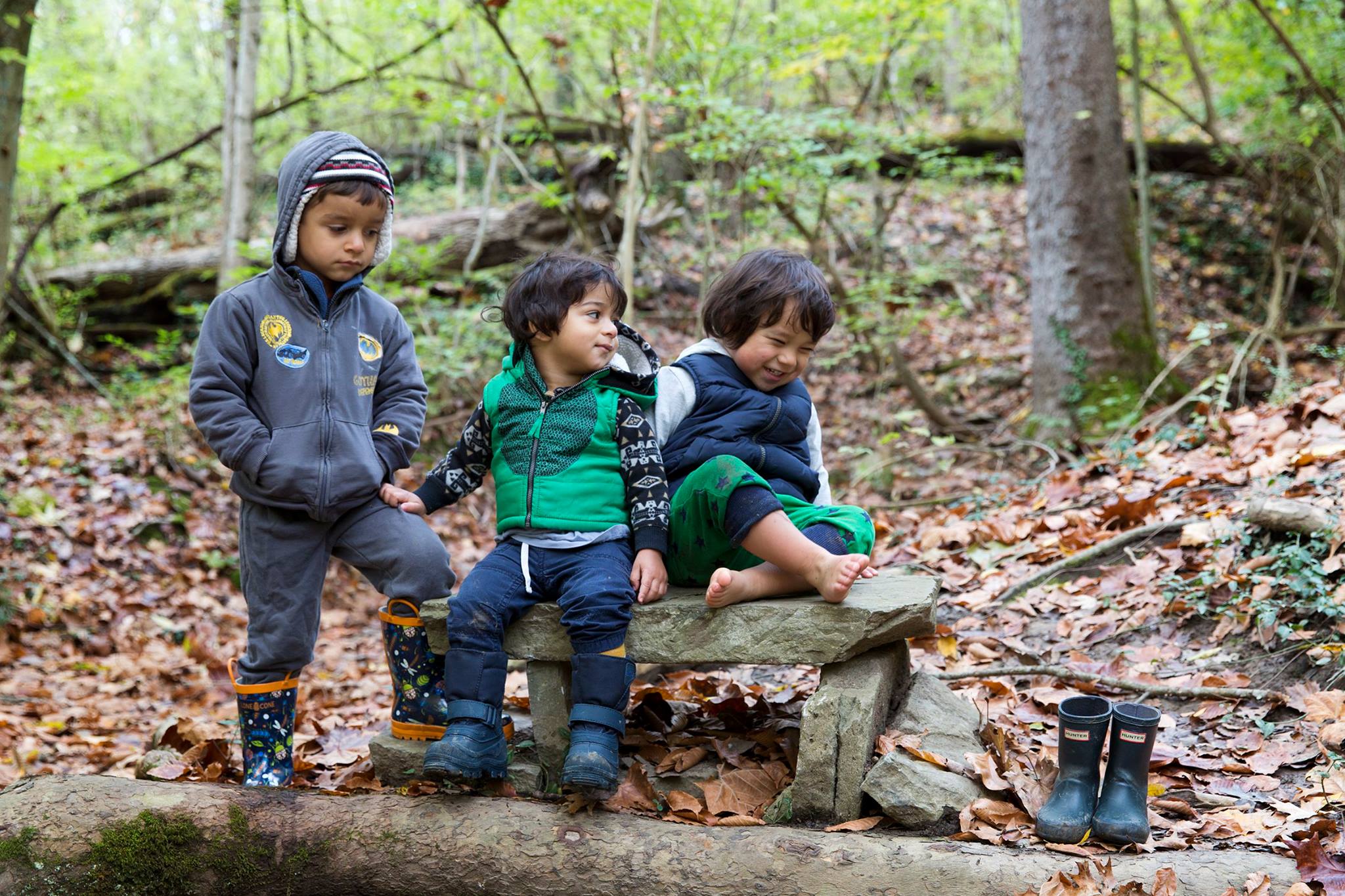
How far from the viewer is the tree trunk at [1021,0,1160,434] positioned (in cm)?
680

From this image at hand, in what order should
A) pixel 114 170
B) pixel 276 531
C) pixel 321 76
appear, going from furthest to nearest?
pixel 321 76
pixel 114 170
pixel 276 531

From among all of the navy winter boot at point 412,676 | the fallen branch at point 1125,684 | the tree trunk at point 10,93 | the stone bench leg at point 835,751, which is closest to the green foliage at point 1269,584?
the fallen branch at point 1125,684

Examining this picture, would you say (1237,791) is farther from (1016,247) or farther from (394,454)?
(1016,247)

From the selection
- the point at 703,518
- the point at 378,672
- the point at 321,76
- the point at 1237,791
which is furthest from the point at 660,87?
the point at 321,76

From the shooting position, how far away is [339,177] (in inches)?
120

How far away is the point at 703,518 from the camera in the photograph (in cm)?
295

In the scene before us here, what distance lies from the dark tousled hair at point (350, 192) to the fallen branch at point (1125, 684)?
2.58 metres

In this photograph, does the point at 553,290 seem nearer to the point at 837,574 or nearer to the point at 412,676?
the point at 837,574

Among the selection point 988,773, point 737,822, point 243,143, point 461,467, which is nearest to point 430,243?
point 243,143

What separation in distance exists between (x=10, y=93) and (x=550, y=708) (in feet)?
→ 14.3

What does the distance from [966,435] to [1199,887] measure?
20.8ft

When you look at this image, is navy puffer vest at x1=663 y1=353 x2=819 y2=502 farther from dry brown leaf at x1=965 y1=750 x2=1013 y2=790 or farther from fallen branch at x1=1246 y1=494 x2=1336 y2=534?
fallen branch at x1=1246 y1=494 x2=1336 y2=534

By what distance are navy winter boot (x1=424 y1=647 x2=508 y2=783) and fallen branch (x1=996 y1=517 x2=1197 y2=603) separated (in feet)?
9.13

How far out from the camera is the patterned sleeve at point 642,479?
2.97 metres
